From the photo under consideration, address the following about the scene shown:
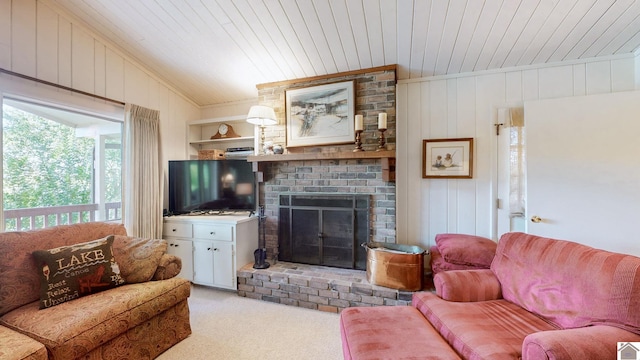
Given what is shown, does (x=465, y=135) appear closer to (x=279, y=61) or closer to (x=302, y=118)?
(x=302, y=118)

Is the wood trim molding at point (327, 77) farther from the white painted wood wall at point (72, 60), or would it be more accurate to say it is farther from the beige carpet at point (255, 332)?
the beige carpet at point (255, 332)

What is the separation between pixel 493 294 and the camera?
165 centimetres

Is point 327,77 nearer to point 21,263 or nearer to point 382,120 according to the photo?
point 382,120

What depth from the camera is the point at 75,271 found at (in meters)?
1.62

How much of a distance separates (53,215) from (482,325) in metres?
3.56

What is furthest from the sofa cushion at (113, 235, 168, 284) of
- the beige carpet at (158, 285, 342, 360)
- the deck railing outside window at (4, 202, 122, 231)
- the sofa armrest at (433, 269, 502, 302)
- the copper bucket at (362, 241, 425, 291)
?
the sofa armrest at (433, 269, 502, 302)

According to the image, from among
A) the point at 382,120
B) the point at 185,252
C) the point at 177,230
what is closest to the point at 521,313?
the point at 382,120

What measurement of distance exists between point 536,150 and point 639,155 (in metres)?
0.62

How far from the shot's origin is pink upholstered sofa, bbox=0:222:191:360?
1.29 meters

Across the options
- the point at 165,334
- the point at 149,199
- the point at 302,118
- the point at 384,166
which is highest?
the point at 302,118

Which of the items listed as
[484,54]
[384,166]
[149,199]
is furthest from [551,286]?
[149,199]

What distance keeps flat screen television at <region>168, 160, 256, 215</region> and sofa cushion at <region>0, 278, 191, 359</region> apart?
4.36ft

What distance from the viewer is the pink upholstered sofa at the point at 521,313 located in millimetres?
1017

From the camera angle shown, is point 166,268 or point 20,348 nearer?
point 20,348
